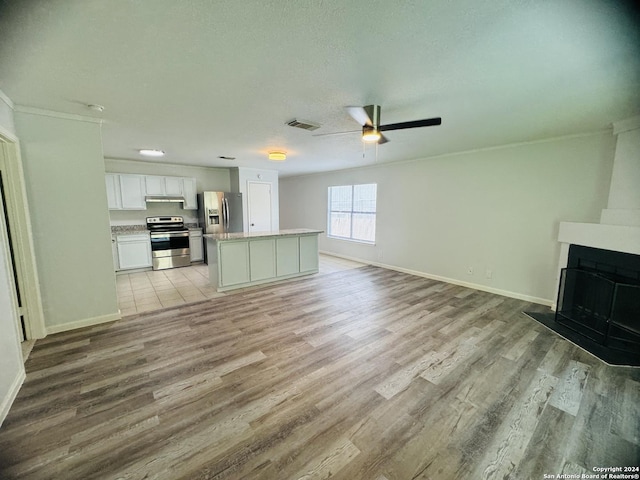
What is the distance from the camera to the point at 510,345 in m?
2.75

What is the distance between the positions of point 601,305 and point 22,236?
21.3 feet

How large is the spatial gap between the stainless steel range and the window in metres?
3.97

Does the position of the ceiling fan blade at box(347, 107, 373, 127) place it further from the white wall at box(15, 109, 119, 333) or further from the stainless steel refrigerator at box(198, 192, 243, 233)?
the stainless steel refrigerator at box(198, 192, 243, 233)

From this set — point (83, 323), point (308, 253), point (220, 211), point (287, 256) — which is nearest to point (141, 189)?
point (220, 211)

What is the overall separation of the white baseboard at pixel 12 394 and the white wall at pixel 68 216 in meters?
1.00

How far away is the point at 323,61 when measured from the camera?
1758 millimetres

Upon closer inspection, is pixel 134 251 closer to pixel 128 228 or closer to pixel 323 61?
pixel 128 228

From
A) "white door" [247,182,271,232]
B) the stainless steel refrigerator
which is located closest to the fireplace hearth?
"white door" [247,182,271,232]

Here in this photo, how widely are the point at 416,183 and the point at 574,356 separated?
12.3ft

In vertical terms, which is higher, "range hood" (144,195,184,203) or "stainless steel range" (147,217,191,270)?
"range hood" (144,195,184,203)

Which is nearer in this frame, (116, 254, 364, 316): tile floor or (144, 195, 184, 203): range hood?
(116, 254, 364, 316): tile floor

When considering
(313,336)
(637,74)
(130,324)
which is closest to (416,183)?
(637,74)

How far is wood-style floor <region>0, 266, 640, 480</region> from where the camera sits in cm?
149

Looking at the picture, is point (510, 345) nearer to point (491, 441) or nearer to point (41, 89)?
point (491, 441)
